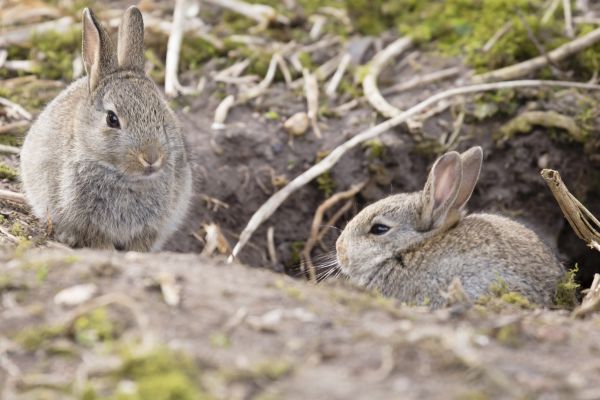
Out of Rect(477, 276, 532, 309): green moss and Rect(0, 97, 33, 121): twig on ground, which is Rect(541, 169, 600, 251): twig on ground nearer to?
Rect(477, 276, 532, 309): green moss

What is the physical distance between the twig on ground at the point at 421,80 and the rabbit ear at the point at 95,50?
3.25 m

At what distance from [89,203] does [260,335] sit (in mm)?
2749

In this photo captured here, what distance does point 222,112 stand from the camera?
26.8 ft

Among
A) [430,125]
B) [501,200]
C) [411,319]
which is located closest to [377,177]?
[430,125]

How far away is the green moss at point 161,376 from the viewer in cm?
307

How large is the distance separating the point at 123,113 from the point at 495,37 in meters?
4.55

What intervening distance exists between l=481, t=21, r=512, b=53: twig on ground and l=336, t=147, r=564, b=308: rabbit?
9.03 ft

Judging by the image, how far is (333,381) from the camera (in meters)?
3.24

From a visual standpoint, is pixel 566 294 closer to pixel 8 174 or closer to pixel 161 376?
pixel 161 376

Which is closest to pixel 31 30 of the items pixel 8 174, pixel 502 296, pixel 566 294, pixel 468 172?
pixel 8 174

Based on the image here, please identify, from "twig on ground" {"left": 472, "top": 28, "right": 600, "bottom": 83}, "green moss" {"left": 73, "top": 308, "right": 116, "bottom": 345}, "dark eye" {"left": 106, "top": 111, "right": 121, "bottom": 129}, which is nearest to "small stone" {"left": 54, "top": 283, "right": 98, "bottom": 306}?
"green moss" {"left": 73, "top": 308, "right": 116, "bottom": 345}

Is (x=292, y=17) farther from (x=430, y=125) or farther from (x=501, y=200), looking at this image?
(x=501, y=200)

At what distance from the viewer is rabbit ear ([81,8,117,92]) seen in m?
5.97

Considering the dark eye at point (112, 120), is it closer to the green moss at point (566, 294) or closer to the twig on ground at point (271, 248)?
the twig on ground at point (271, 248)
